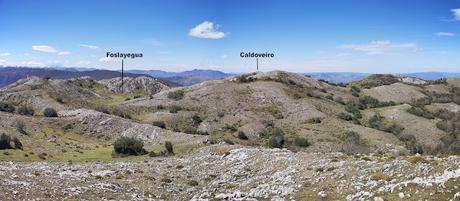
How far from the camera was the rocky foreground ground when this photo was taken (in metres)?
27.0

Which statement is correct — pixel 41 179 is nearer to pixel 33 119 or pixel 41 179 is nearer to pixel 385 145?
pixel 33 119

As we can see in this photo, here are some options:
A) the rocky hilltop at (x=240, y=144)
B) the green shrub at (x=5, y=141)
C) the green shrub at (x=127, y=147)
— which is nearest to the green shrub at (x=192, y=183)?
the rocky hilltop at (x=240, y=144)

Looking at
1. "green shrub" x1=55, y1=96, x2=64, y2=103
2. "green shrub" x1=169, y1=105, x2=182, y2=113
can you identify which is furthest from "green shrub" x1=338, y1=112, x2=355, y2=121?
"green shrub" x1=55, y1=96, x2=64, y2=103

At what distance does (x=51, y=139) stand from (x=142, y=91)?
123862 mm

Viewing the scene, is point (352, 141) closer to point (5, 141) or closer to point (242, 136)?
point (242, 136)

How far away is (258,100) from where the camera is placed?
12300cm

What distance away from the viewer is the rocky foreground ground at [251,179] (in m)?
27.0

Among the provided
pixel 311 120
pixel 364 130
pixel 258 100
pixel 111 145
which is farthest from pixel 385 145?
pixel 111 145

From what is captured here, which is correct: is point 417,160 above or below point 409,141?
above

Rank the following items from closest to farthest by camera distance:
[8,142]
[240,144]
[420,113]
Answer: [8,142]
[240,144]
[420,113]

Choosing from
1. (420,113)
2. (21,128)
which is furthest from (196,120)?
(420,113)

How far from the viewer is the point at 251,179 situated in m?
A: 37.1

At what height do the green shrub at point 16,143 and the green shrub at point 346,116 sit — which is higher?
the green shrub at point 16,143

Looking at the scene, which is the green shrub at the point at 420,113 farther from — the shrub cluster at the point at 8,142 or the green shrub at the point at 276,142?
the shrub cluster at the point at 8,142
